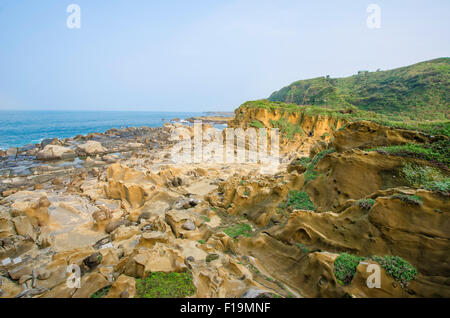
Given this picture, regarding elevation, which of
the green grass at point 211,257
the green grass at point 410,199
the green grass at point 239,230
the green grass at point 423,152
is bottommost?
the green grass at point 239,230

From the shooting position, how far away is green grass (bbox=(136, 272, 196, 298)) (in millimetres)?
3859

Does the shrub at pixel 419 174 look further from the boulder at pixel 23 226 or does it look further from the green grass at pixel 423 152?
the boulder at pixel 23 226

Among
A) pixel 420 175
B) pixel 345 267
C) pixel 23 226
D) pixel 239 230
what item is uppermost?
pixel 420 175

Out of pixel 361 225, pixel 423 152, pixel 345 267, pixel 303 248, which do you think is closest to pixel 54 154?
pixel 303 248

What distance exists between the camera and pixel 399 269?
3773mm

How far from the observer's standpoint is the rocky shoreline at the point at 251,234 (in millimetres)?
3959

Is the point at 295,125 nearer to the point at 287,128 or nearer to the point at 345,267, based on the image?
the point at 287,128

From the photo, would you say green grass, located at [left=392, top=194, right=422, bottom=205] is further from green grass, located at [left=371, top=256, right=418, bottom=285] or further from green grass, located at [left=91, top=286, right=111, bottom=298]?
green grass, located at [left=91, top=286, right=111, bottom=298]

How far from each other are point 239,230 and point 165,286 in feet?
14.9

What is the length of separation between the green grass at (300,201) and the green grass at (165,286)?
493 cm

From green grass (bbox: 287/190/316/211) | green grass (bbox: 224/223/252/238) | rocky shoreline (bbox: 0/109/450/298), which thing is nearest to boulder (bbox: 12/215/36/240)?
rocky shoreline (bbox: 0/109/450/298)

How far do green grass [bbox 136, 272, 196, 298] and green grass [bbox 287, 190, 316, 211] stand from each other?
493 cm

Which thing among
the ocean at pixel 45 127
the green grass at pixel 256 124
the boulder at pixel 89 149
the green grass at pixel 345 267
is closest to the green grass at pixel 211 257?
the green grass at pixel 345 267
